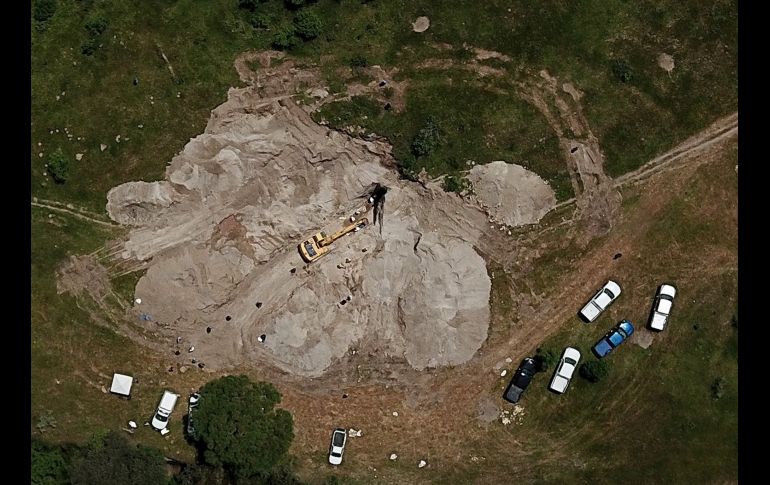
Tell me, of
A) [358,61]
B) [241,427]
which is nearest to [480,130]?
[358,61]

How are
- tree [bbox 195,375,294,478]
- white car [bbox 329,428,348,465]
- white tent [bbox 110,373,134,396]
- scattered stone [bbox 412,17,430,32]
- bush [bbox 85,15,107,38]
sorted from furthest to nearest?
scattered stone [bbox 412,17,430,32] < bush [bbox 85,15,107,38] < white tent [bbox 110,373,134,396] < white car [bbox 329,428,348,465] < tree [bbox 195,375,294,478]

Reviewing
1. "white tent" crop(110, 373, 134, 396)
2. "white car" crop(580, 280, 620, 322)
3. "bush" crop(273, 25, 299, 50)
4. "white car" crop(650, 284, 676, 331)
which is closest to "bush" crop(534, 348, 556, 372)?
"white car" crop(580, 280, 620, 322)

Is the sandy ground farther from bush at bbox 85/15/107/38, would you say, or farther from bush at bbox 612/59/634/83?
bush at bbox 85/15/107/38

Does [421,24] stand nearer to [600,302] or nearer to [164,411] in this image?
[600,302]

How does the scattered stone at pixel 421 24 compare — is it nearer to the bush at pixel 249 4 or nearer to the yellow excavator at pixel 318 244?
the bush at pixel 249 4
